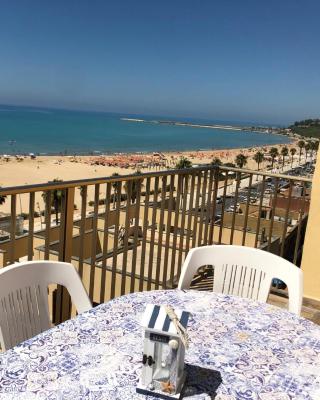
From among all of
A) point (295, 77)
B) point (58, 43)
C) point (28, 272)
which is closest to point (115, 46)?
point (58, 43)

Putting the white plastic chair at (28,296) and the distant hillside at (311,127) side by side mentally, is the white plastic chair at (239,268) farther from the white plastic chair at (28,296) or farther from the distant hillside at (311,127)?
the distant hillside at (311,127)

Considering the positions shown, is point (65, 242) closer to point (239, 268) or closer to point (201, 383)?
point (239, 268)

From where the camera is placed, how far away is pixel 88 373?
1071mm

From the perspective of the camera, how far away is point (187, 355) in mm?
1174

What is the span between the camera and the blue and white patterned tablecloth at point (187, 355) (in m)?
1.02

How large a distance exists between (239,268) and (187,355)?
95 centimetres

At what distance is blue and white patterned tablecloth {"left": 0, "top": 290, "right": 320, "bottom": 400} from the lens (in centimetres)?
102

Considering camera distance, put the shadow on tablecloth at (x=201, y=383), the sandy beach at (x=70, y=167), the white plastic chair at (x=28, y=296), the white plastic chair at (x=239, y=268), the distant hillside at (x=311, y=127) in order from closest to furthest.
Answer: the shadow on tablecloth at (x=201, y=383) < the white plastic chair at (x=28, y=296) < the white plastic chair at (x=239, y=268) < the distant hillside at (x=311, y=127) < the sandy beach at (x=70, y=167)

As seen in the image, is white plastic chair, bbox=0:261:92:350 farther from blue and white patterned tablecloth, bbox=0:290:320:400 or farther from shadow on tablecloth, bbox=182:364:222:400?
shadow on tablecloth, bbox=182:364:222:400

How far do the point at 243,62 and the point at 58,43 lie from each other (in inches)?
1718

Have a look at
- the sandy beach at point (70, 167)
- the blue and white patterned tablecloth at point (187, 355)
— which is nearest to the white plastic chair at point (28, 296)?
the blue and white patterned tablecloth at point (187, 355)

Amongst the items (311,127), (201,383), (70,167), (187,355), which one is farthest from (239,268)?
(70,167)

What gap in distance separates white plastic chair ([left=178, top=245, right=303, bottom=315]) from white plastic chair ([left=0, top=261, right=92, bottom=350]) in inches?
21.7

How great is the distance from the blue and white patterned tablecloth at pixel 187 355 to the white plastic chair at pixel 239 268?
1.53 feet
